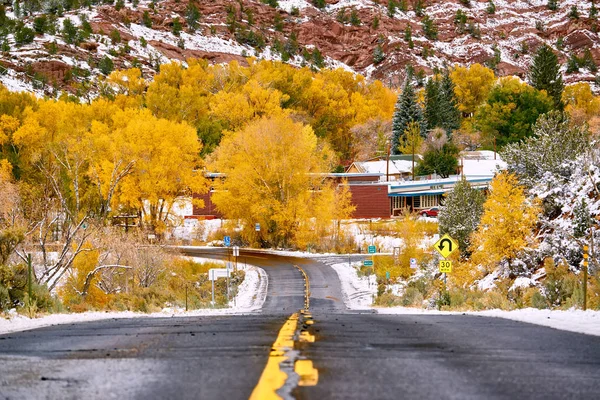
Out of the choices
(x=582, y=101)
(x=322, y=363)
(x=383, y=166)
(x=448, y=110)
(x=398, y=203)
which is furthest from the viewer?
(x=582, y=101)

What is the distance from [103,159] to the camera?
6228 centimetres

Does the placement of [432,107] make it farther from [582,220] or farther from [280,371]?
[280,371]

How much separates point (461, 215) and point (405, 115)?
61.9m

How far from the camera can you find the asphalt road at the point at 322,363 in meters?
3.76

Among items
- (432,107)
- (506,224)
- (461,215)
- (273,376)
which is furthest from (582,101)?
(273,376)

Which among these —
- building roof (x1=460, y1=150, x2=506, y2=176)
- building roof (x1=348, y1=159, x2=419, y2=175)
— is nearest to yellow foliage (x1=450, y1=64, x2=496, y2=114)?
building roof (x1=460, y1=150, x2=506, y2=176)

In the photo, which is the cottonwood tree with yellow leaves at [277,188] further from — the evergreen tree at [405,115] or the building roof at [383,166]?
the evergreen tree at [405,115]

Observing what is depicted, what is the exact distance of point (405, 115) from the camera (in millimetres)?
102938

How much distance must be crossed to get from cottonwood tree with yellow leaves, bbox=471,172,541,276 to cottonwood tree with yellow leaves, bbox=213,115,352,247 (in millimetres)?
27701

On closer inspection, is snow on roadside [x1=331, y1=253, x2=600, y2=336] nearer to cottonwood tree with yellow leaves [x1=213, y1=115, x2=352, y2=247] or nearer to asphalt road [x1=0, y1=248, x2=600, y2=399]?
asphalt road [x1=0, y1=248, x2=600, y2=399]

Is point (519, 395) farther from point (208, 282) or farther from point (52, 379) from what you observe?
point (208, 282)

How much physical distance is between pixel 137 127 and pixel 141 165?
13.9ft

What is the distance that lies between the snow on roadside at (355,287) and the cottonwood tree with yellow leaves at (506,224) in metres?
7.04

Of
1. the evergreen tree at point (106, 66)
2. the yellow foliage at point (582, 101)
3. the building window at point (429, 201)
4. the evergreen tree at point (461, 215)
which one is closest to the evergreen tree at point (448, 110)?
the yellow foliage at point (582, 101)
